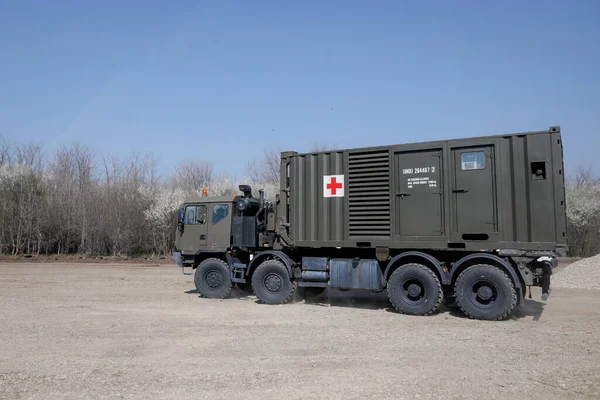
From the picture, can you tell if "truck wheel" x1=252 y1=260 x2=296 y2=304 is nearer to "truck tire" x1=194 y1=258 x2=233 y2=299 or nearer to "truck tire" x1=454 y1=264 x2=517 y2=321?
"truck tire" x1=194 y1=258 x2=233 y2=299

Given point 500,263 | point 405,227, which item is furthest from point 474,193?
point 405,227

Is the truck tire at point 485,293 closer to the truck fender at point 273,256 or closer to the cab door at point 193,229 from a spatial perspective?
the truck fender at point 273,256

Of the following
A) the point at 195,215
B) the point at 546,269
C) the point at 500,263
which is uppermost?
the point at 195,215

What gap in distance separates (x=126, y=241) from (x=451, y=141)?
26.0m

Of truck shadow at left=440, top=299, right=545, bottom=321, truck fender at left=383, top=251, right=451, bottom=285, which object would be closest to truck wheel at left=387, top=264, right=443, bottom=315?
truck fender at left=383, top=251, right=451, bottom=285

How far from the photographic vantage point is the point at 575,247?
30844 mm

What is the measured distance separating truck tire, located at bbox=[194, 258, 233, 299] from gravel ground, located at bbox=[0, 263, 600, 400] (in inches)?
34.0

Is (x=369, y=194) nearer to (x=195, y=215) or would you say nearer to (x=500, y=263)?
(x=500, y=263)

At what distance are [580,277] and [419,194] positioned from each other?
8.43 metres

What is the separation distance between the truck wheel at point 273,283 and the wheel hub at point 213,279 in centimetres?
122

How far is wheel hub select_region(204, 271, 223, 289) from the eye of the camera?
39.5 feet

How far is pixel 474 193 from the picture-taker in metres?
9.34

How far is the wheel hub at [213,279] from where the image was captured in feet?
39.5

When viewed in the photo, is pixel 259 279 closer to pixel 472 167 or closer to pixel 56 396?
pixel 472 167
